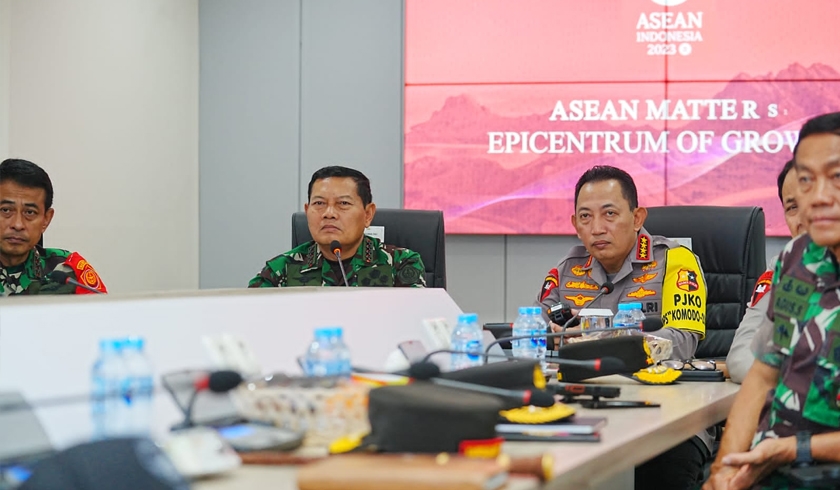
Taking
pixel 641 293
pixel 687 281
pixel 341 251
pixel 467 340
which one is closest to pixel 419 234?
pixel 341 251

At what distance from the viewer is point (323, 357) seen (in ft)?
5.04

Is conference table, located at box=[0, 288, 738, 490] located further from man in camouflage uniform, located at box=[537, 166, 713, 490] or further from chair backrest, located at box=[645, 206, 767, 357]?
chair backrest, located at box=[645, 206, 767, 357]

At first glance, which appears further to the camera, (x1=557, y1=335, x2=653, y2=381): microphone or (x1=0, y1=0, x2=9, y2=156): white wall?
(x1=0, y1=0, x2=9, y2=156): white wall

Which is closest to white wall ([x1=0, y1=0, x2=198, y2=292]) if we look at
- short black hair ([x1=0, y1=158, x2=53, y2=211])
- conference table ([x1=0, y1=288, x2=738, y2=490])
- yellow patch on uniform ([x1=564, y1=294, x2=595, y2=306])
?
short black hair ([x1=0, y1=158, x2=53, y2=211])

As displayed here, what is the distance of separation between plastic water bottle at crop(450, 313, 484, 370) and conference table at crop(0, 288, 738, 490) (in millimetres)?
86

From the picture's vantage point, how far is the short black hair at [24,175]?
299 centimetres

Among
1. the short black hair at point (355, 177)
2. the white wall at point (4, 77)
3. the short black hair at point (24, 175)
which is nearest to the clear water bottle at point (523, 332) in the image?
the short black hair at point (355, 177)

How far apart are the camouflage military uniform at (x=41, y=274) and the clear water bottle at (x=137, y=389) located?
64.1 inches

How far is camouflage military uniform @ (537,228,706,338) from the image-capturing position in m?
2.83

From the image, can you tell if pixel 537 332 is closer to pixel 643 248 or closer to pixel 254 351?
pixel 643 248

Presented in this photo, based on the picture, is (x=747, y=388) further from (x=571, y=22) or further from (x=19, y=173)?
(x=571, y=22)

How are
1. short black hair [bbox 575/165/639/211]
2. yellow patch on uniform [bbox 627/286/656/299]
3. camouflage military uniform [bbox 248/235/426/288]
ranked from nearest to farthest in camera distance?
yellow patch on uniform [bbox 627/286/656/299] → short black hair [bbox 575/165/639/211] → camouflage military uniform [bbox 248/235/426/288]

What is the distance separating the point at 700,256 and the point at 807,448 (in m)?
1.55

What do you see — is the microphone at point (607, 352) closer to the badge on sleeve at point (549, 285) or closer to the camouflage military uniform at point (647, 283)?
the camouflage military uniform at point (647, 283)
